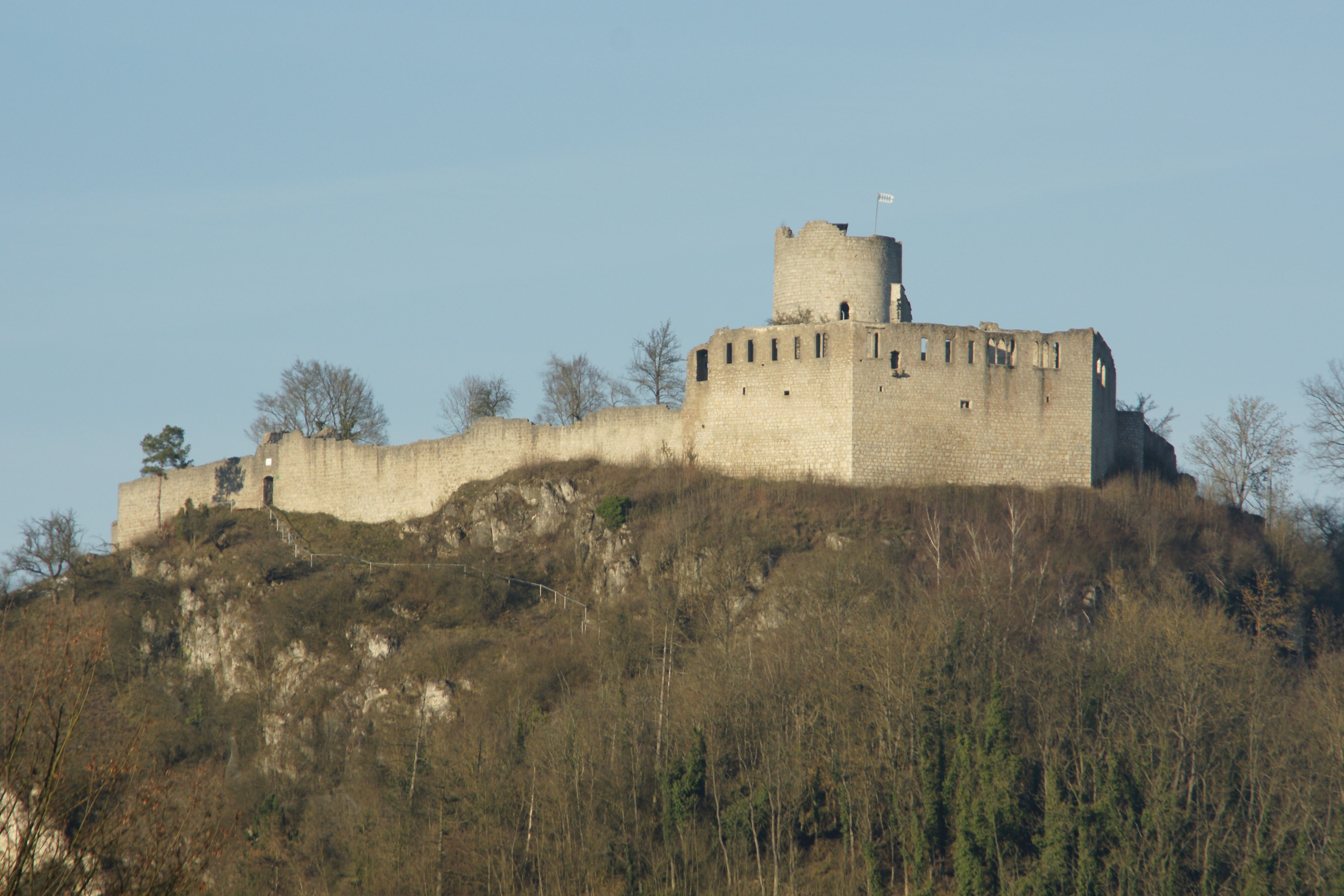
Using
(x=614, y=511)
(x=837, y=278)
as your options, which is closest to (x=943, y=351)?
(x=837, y=278)

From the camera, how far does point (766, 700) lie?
3447 centimetres

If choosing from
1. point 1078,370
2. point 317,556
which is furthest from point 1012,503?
point 317,556

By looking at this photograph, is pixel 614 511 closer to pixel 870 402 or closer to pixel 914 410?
pixel 870 402

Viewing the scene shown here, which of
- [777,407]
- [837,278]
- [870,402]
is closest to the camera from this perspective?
[870,402]

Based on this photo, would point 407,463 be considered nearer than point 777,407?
No

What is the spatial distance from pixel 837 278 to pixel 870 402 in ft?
13.0

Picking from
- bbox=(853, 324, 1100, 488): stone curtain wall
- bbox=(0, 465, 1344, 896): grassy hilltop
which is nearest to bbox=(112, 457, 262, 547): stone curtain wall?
bbox=(0, 465, 1344, 896): grassy hilltop

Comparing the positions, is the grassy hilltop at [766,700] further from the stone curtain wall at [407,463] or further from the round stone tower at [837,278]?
the round stone tower at [837,278]

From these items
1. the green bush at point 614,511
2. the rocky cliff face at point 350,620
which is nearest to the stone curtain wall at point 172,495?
the rocky cliff face at point 350,620

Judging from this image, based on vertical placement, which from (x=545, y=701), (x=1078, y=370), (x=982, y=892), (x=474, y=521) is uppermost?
(x=1078, y=370)

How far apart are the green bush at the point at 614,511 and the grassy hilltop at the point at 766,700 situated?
0.09 m

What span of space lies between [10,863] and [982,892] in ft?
69.7

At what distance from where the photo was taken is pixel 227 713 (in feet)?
Result: 143

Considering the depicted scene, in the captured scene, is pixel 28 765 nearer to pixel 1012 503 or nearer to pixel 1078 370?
pixel 1012 503
